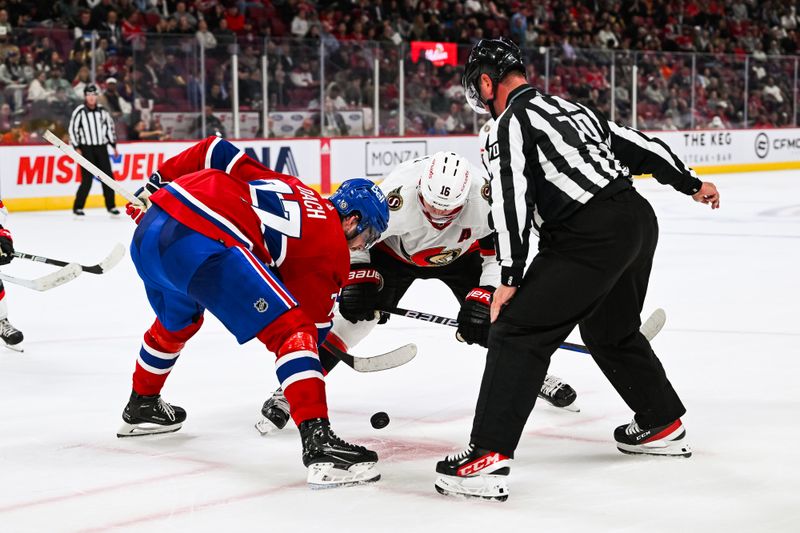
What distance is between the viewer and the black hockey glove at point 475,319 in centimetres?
373

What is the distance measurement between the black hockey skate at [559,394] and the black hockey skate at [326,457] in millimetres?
1104

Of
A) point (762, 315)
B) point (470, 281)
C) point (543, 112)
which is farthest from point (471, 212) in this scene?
point (762, 315)

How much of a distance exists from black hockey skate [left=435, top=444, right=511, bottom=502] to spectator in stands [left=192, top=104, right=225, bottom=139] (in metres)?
10.0

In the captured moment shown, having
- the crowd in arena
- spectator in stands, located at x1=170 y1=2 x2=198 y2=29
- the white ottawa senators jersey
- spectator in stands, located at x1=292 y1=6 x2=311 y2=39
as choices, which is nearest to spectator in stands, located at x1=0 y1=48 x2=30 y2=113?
the crowd in arena

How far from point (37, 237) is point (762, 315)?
572cm

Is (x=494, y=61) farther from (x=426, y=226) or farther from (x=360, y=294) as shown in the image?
(x=360, y=294)

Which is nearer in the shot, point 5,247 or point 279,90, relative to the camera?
point 5,247

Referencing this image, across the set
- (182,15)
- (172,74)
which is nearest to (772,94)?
(182,15)

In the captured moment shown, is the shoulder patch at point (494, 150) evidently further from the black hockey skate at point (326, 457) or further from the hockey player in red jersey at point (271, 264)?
the black hockey skate at point (326, 457)

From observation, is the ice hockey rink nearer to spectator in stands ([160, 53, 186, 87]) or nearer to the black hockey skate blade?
the black hockey skate blade

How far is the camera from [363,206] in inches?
126

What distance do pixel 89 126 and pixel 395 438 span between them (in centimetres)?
816

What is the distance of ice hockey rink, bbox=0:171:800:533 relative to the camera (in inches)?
108

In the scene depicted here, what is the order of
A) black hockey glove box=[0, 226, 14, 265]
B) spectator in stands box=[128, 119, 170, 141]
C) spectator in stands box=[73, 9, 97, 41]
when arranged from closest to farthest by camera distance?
black hockey glove box=[0, 226, 14, 265]
spectator in stands box=[128, 119, 170, 141]
spectator in stands box=[73, 9, 97, 41]
